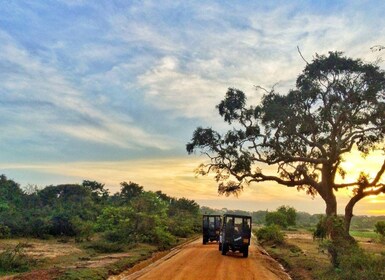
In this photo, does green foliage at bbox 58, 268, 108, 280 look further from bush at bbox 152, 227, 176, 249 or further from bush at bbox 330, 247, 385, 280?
bush at bbox 152, 227, 176, 249

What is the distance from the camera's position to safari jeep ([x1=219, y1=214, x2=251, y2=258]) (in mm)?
27094

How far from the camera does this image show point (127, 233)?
34594mm

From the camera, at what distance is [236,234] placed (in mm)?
27469

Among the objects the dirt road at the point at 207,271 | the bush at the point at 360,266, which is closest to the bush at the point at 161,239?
the dirt road at the point at 207,271

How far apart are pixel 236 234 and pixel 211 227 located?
39.1 ft

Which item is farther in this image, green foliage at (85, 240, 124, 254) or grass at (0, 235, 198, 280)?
green foliage at (85, 240, 124, 254)

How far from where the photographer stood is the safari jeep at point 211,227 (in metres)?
38.5

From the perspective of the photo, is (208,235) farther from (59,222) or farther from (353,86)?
(353,86)

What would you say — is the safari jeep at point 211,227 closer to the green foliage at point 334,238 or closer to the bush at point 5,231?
the bush at point 5,231

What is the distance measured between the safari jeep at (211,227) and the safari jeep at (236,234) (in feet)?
33.5

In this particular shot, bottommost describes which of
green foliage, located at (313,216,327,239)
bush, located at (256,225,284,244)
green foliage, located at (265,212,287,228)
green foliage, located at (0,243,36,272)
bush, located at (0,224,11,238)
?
green foliage, located at (0,243,36,272)

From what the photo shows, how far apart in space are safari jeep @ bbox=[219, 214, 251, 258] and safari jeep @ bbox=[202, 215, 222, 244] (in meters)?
10.2

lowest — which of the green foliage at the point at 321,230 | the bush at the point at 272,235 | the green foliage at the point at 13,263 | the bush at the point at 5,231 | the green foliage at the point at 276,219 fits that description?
the green foliage at the point at 13,263

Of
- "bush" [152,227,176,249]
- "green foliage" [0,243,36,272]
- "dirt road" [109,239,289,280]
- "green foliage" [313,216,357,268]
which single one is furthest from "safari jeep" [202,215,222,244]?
"green foliage" [0,243,36,272]
